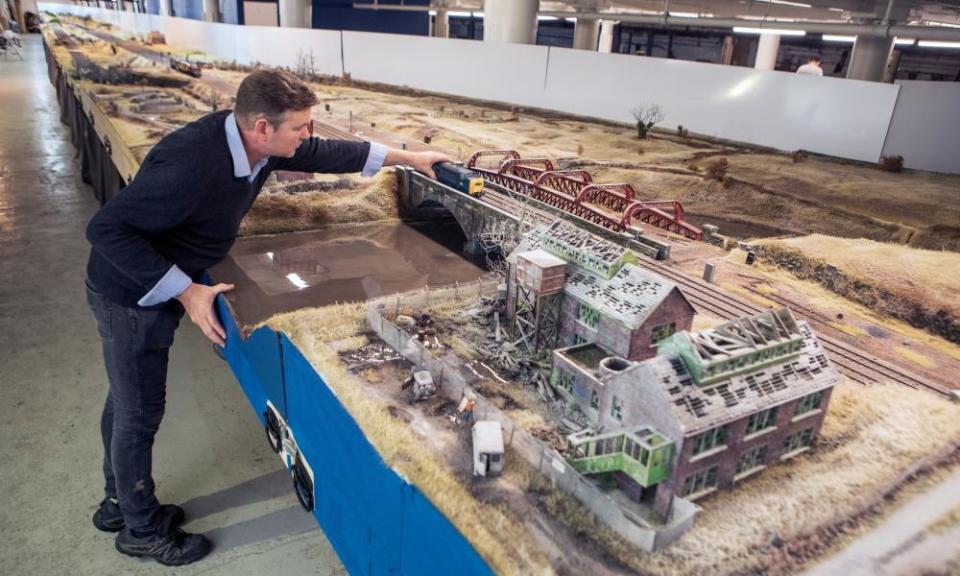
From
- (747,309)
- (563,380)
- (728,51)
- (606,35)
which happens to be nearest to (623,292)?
(563,380)

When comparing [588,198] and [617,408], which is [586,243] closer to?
[617,408]

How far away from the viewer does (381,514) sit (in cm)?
354

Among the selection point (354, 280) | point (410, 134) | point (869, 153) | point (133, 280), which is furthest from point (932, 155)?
point (133, 280)

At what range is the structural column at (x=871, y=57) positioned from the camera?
18641 mm

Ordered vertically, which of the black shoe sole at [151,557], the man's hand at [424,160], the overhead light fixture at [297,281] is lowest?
the black shoe sole at [151,557]

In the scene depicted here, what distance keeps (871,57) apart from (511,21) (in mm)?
11087

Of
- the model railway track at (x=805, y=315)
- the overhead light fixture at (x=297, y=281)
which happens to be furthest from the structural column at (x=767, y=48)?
the overhead light fixture at (x=297, y=281)

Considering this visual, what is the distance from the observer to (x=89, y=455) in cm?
645

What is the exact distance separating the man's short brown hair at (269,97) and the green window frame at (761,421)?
3.08 meters

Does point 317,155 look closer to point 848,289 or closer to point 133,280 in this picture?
point 133,280

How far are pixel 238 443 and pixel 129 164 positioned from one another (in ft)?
15.5

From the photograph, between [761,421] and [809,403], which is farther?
[809,403]

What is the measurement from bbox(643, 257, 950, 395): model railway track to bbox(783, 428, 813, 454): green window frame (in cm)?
98

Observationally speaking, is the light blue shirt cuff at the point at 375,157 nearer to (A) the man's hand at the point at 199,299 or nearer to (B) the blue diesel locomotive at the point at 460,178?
(B) the blue diesel locomotive at the point at 460,178
